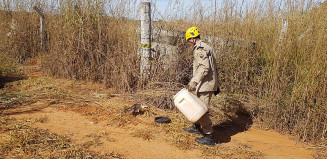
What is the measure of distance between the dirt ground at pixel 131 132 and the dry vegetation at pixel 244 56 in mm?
530

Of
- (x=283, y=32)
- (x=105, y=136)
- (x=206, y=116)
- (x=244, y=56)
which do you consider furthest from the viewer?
(x=244, y=56)

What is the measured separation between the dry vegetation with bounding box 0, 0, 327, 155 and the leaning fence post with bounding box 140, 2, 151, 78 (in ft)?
0.73

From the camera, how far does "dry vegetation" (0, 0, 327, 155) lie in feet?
13.4

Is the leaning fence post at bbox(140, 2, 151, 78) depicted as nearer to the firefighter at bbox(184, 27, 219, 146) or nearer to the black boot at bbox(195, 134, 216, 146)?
the firefighter at bbox(184, 27, 219, 146)

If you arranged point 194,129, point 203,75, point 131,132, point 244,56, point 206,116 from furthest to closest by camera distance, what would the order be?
point 244,56 < point 194,129 < point 131,132 < point 206,116 < point 203,75

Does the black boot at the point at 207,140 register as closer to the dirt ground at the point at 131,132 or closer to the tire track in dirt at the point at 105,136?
the dirt ground at the point at 131,132

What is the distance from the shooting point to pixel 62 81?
Answer: 6500 millimetres

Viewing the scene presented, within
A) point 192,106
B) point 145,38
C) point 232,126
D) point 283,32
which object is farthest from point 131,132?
point 283,32

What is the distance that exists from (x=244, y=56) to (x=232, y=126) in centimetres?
160

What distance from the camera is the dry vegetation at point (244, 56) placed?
13.4 feet

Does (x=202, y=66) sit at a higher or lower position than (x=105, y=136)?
higher

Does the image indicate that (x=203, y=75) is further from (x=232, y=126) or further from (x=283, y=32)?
(x=283, y=32)

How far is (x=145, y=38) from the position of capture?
215 inches

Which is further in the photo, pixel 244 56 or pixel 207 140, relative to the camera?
pixel 244 56
